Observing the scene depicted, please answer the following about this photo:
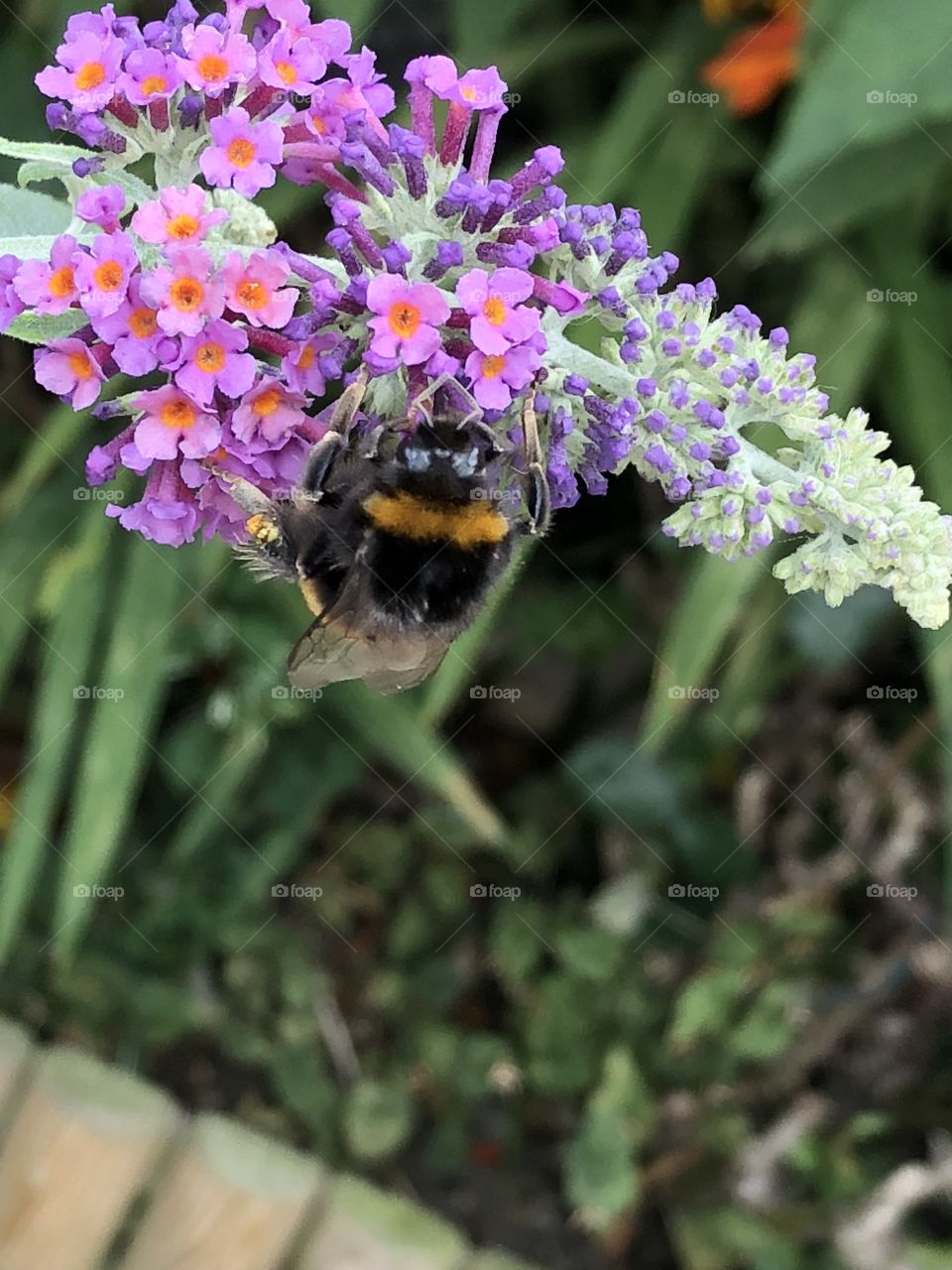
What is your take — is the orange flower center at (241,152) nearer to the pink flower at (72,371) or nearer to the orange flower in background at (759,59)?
the pink flower at (72,371)

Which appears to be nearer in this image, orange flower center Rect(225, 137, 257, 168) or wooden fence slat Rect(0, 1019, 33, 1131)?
orange flower center Rect(225, 137, 257, 168)

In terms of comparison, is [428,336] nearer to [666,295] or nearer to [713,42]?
[666,295]

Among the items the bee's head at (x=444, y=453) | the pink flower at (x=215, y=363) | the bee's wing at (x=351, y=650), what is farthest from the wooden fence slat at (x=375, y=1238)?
the pink flower at (x=215, y=363)

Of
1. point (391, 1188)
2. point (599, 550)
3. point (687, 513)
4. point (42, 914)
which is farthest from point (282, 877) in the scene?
point (687, 513)

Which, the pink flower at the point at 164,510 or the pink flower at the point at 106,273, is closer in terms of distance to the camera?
the pink flower at the point at 106,273

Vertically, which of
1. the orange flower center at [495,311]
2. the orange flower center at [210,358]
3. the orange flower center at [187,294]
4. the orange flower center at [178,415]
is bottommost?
the orange flower center at [178,415]

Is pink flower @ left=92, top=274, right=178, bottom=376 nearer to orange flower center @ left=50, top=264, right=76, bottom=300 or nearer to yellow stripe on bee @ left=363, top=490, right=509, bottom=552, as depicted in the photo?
orange flower center @ left=50, top=264, right=76, bottom=300

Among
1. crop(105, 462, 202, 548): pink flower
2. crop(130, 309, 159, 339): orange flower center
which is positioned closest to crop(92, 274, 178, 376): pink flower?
crop(130, 309, 159, 339): orange flower center
